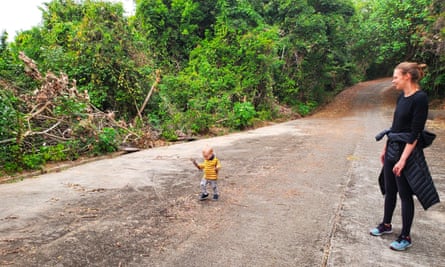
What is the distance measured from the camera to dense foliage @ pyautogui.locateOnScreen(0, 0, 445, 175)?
26.9ft

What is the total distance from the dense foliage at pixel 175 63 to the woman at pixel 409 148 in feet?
22.3

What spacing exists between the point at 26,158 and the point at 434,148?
10397 mm

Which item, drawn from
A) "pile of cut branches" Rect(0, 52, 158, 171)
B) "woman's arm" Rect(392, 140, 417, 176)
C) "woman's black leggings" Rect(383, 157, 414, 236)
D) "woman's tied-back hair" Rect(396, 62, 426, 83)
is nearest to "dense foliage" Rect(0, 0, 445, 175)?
"pile of cut branches" Rect(0, 52, 158, 171)

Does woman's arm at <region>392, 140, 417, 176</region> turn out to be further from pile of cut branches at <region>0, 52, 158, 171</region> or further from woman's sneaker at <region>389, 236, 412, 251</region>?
pile of cut branches at <region>0, 52, 158, 171</region>

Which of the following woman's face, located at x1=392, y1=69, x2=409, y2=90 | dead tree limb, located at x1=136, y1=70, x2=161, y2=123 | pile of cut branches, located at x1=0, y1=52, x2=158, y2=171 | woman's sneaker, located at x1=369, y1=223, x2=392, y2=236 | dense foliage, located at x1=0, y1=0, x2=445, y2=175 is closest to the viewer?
woman's face, located at x1=392, y1=69, x2=409, y2=90

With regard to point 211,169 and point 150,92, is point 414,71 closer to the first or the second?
point 211,169

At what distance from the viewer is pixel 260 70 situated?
16.6 m

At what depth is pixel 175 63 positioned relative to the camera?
59.0ft

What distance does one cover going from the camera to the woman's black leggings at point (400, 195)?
3.17 metres

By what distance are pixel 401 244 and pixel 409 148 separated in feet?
3.28

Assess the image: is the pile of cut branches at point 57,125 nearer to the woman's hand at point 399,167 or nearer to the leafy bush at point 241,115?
the leafy bush at point 241,115

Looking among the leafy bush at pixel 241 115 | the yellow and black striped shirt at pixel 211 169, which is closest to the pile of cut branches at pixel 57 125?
the yellow and black striped shirt at pixel 211 169

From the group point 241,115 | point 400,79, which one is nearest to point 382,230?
point 400,79

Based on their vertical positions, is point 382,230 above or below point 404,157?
below
